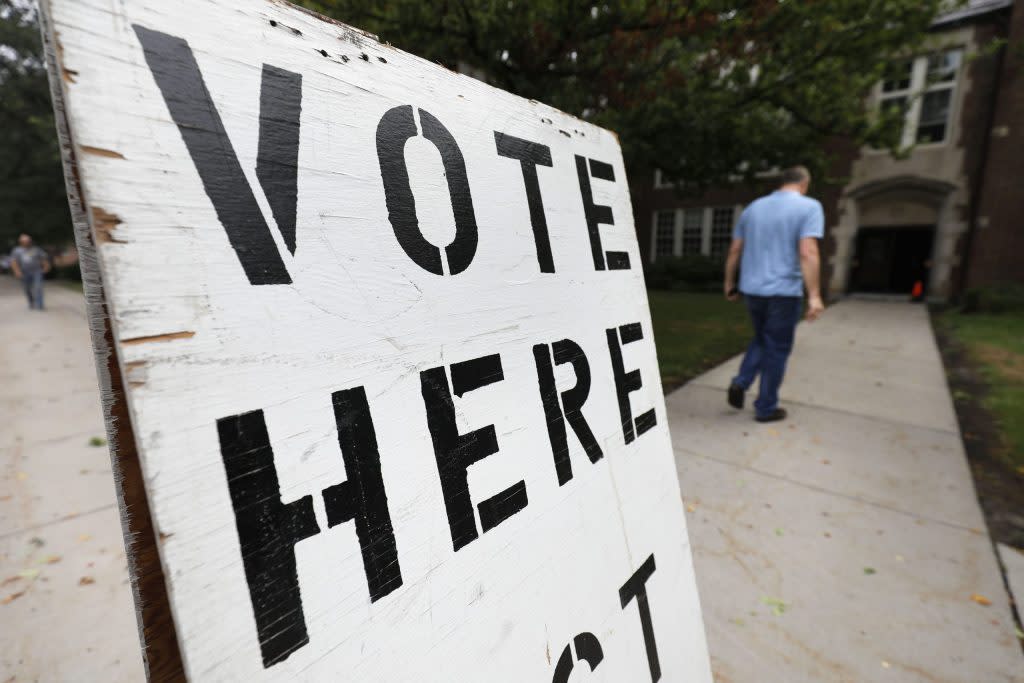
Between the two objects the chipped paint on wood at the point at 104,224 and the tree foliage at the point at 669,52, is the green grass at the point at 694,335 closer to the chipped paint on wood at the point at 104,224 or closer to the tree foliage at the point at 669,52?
the tree foliage at the point at 669,52

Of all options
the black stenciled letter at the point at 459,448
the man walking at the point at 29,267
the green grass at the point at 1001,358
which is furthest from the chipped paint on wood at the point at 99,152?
the man walking at the point at 29,267

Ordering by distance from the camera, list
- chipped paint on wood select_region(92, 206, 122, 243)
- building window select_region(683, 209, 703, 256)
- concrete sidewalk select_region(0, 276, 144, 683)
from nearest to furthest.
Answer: chipped paint on wood select_region(92, 206, 122, 243)
concrete sidewalk select_region(0, 276, 144, 683)
building window select_region(683, 209, 703, 256)

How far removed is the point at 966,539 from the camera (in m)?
2.44

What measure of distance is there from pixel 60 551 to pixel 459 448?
110 inches

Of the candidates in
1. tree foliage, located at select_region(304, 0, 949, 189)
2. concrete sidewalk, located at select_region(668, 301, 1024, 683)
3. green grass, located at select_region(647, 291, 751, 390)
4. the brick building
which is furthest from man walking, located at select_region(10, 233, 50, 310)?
concrete sidewalk, located at select_region(668, 301, 1024, 683)

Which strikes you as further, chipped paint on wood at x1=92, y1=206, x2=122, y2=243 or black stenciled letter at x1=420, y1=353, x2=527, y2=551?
black stenciled letter at x1=420, y1=353, x2=527, y2=551

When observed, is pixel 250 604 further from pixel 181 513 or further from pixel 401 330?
pixel 401 330

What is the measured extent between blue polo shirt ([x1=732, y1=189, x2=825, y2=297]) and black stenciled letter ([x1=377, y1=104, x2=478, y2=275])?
3397 mm

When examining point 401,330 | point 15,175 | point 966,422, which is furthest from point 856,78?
point 15,175

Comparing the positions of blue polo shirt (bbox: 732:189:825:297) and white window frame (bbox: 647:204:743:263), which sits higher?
blue polo shirt (bbox: 732:189:825:297)

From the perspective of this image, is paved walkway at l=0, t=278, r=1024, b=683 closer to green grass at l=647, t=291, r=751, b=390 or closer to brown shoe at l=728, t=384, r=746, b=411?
brown shoe at l=728, t=384, r=746, b=411

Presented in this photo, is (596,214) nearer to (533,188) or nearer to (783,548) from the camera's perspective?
(533,188)

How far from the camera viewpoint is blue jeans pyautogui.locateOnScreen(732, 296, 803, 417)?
365 cm

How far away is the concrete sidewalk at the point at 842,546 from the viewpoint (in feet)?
5.89
